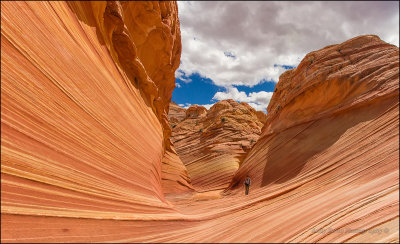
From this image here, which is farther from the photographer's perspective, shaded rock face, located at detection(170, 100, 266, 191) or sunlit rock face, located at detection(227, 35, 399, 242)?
shaded rock face, located at detection(170, 100, 266, 191)

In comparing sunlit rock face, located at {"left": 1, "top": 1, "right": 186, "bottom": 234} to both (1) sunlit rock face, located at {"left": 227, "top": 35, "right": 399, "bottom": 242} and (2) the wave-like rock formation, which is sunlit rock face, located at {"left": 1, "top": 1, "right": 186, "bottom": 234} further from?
(1) sunlit rock face, located at {"left": 227, "top": 35, "right": 399, "bottom": 242}

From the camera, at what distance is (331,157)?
17.3 feet

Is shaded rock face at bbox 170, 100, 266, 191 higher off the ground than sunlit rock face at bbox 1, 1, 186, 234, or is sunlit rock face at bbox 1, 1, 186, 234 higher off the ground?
shaded rock face at bbox 170, 100, 266, 191

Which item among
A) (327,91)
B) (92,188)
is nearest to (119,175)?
(92,188)

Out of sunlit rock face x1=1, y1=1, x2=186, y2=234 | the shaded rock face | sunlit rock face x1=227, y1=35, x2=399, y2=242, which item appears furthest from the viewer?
the shaded rock face

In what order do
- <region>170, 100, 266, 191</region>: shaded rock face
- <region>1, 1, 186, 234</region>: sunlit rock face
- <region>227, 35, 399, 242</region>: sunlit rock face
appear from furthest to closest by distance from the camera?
1. <region>170, 100, 266, 191</region>: shaded rock face
2. <region>227, 35, 399, 242</region>: sunlit rock face
3. <region>1, 1, 186, 234</region>: sunlit rock face

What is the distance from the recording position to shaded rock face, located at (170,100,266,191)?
1345 cm

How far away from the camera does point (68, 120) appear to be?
303 centimetres

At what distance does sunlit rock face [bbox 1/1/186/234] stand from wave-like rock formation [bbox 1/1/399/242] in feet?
0.05

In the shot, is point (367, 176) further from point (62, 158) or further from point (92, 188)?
point (62, 158)

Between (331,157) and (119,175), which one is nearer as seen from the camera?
(119,175)

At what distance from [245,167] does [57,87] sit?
8353 millimetres

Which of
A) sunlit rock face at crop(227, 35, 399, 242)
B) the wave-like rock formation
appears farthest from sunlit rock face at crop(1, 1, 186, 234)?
sunlit rock face at crop(227, 35, 399, 242)

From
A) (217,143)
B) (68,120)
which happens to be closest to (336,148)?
(68,120)
